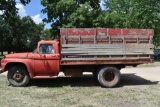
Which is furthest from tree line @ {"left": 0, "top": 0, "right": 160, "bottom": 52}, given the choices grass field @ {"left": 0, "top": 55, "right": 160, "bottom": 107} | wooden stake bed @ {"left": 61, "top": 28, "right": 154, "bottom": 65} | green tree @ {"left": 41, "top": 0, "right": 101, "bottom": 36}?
wooden stake bed @ {"left": 61, "top": 28, "right": 154, "bottom": 65}

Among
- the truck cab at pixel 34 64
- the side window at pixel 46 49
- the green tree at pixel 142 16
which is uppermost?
the green tree at pixel 142 16

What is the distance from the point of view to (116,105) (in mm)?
9750

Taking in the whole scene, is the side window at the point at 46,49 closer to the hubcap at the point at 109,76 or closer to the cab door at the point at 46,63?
the cab door at the point at 46,63

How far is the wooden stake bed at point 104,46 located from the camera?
42.3ft

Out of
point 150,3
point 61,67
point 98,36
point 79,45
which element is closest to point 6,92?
→ point 61,67

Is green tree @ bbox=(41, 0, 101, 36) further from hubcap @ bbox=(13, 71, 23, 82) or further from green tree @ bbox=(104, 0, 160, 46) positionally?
hubcap @ bbox=(13, 71, 23, 82)

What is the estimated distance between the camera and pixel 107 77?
43.9 ft

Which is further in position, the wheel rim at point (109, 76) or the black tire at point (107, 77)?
the wheel rim at point (109, 76)

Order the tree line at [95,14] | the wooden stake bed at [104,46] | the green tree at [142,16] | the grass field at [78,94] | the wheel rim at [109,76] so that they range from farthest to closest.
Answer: the green tree at [142,16]
the tree line at [95,14]
the wheel rim at [109,76]
the wooden stake bed at [104,46]
the grass field at [78,94]

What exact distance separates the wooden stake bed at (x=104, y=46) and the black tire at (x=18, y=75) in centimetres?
163

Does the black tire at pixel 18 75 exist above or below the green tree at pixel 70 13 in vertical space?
below

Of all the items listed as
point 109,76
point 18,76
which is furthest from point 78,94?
point 18,76

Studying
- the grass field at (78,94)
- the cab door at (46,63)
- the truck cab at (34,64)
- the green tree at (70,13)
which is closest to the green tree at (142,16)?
the green tree at (70,13)

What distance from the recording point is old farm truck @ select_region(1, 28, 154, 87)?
12922 mm
